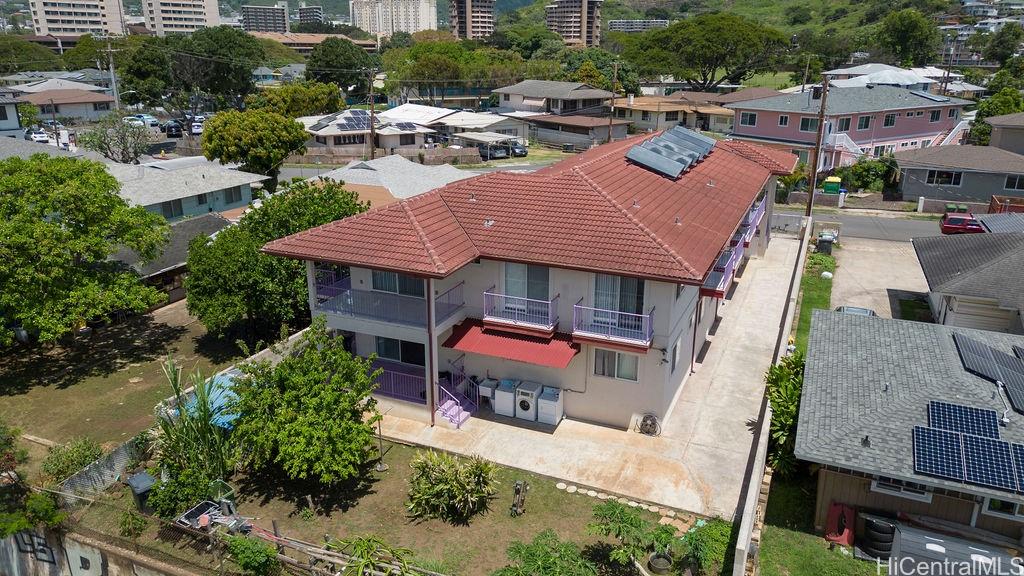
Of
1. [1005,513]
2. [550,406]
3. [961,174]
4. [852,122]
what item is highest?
[852,122]

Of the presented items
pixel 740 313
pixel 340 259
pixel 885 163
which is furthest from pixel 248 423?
pixel 885 163

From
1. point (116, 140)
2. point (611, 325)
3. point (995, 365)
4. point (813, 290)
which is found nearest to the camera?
point (995, 365)

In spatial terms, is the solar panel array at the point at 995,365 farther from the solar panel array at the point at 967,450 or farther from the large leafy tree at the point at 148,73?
the large leafy tree at the point at 148,73

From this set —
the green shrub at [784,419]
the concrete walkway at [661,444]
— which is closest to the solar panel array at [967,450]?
the green shrub at [784,419]

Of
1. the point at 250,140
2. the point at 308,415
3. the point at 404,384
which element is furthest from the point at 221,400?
the point at 250,140

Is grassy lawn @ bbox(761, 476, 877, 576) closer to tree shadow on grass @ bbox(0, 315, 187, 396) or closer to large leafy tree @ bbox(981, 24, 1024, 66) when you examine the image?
tree shadow on grass @ bbox(0, 315, 187, 396)

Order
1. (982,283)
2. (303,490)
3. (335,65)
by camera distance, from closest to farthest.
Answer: (303,490)
(982,283)
(335,65)

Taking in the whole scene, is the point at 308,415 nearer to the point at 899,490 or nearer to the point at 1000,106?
the point at 899,490

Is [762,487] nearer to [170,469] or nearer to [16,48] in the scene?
[170,469]
